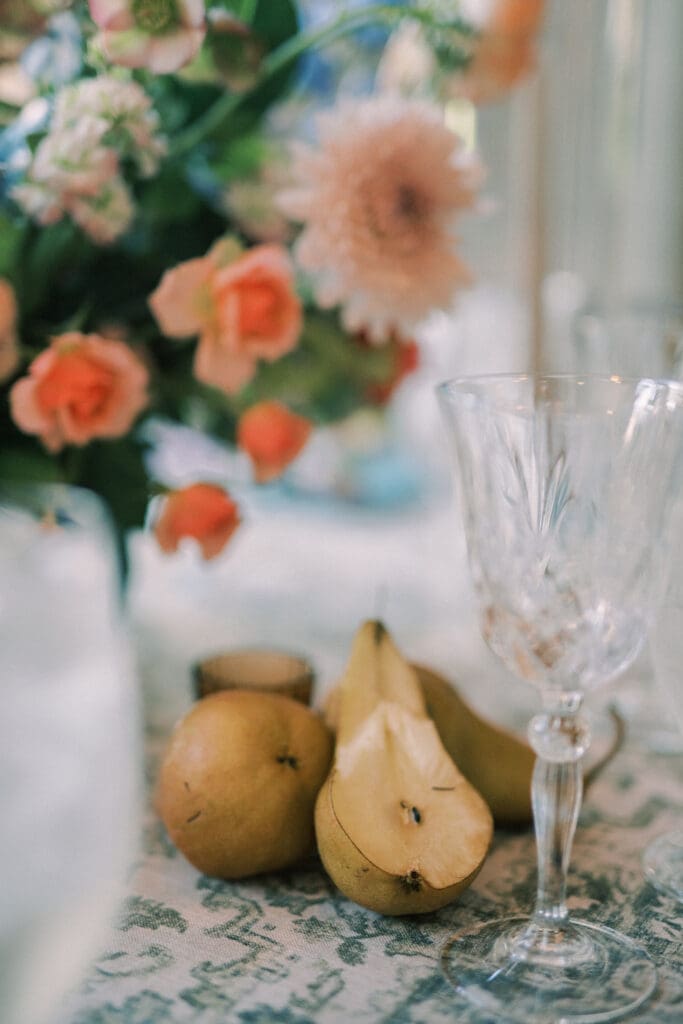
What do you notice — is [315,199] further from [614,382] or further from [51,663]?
[51,663]

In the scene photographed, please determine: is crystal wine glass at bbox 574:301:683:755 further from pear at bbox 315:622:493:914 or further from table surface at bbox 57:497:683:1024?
pear at bbox 315:622:493:914

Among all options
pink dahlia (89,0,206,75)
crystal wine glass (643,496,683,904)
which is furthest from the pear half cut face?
pink dahlia (89,0,206,75)

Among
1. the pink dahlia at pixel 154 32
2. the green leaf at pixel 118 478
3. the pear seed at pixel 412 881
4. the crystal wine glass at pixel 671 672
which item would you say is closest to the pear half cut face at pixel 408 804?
the pear seed at pixel 412 881

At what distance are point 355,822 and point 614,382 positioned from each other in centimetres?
19

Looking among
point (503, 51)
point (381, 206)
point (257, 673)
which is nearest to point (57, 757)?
point (257, 673)

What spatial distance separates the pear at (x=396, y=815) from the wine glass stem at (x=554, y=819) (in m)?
0.02

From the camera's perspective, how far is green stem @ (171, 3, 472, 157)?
21.8 inches

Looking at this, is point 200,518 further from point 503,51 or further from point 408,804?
point 503,51

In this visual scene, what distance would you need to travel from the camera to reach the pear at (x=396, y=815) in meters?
0.39

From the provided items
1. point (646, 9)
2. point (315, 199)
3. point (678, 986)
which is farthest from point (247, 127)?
point (646, 9)

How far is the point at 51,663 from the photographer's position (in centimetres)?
68

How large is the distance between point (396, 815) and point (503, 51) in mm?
444

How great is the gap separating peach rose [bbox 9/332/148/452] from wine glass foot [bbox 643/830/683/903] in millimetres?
328

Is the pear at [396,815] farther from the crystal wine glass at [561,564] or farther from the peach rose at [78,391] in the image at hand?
the peach rose at [78,391]
